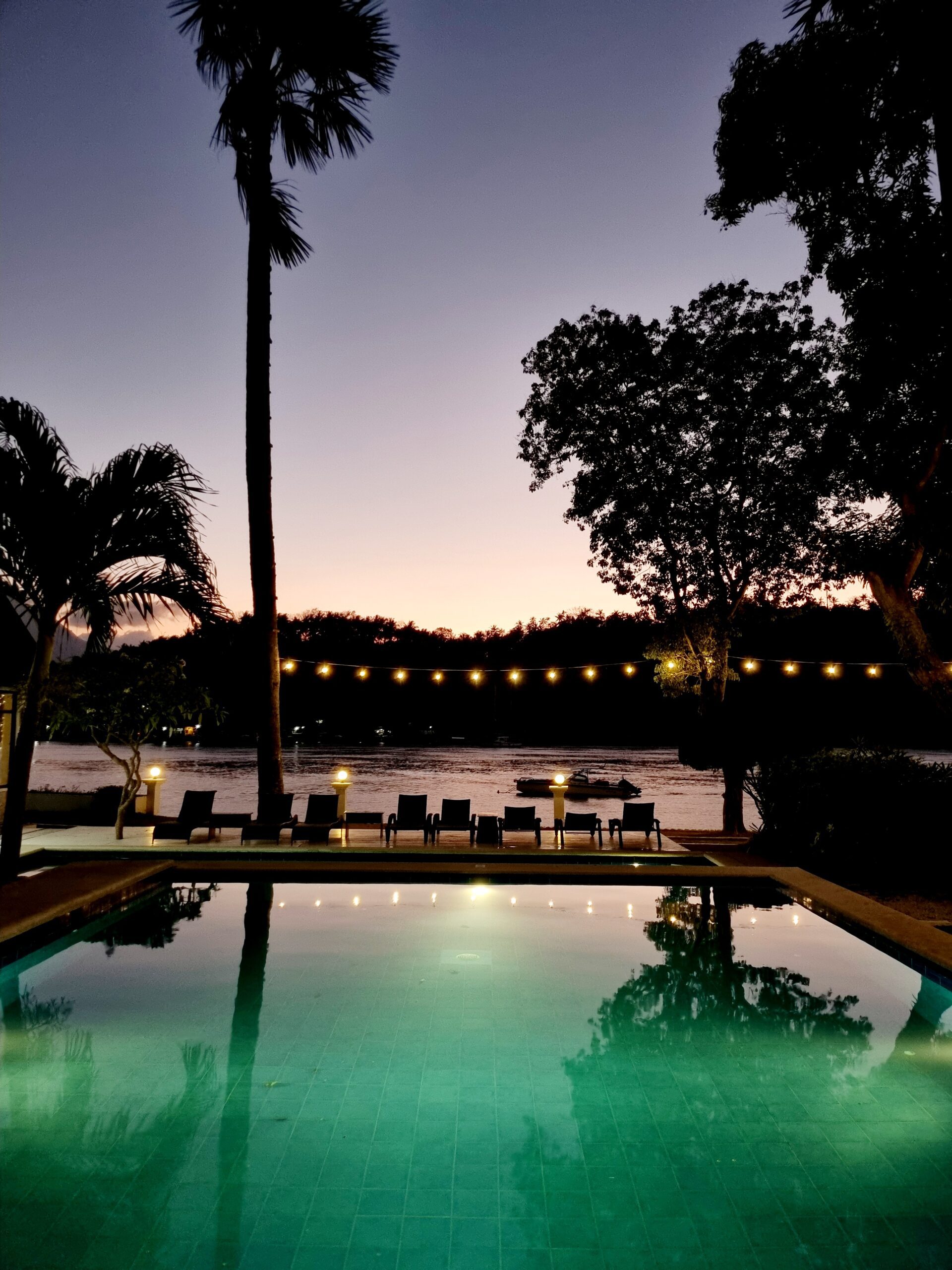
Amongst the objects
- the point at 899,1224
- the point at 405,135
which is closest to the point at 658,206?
the point at 405,135

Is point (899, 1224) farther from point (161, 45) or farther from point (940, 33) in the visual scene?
point (161, 45)

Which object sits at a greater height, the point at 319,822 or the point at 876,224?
the point at 876,224

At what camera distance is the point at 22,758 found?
23.5 feet

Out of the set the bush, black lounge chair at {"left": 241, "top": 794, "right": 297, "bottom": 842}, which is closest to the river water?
the bush

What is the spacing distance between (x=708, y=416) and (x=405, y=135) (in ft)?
25.0

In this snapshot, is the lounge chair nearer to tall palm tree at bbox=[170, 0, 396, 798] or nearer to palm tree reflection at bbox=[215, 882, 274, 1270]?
tall palm tree at bbox=[170, 0, 396, 798]

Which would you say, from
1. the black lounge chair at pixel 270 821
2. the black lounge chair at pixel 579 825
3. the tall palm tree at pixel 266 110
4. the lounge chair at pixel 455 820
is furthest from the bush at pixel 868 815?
the tall palm tree at pixel 266 110

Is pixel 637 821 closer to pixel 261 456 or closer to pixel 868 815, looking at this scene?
pixel 868 815

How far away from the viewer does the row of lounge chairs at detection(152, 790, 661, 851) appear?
11438 millimetres

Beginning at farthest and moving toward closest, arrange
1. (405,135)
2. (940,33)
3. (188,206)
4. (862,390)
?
(188,206), (405,135), (862,390), (940,33)

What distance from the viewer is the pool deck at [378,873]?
20.7 feet

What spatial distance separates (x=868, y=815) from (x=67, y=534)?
A: 9.52 meters

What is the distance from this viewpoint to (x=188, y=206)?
1308 centimetres

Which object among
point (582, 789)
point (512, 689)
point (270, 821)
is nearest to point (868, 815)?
point (270, 821)
